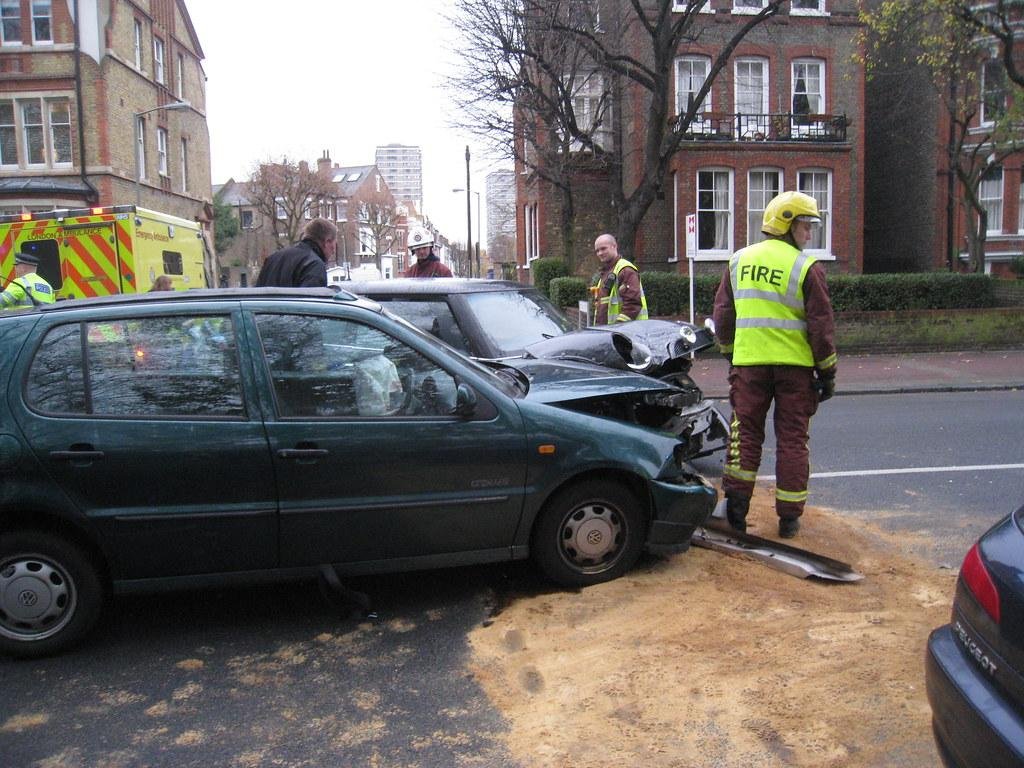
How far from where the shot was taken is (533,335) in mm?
6789

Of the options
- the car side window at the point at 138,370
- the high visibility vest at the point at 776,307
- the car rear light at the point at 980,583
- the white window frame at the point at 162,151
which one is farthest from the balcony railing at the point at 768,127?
the car rear light at the point at 980,583

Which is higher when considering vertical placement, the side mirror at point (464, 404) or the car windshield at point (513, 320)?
the car windshield at point (513, 320)

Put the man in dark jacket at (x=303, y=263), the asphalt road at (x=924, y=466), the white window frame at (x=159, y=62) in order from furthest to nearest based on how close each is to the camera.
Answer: the white window frame at (x=159, y=62) < the man in dark jacket at (x=303, y=263) < the asphalt road at (x=924, y=466)

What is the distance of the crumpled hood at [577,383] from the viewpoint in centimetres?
468

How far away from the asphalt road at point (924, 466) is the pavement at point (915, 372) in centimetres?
172

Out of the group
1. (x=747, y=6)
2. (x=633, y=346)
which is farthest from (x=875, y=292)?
(x=633, y=346)

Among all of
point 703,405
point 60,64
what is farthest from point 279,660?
point 60,64

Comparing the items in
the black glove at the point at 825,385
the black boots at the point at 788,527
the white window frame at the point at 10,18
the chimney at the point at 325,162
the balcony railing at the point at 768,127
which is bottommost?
the black boots at the point at 788,527

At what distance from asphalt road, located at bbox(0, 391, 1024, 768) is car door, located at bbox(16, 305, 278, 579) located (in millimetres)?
413

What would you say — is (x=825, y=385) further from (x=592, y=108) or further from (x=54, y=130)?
(x=54, y=130)

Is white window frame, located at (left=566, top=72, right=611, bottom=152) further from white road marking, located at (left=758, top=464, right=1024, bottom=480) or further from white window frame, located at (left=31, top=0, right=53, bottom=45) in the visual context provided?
white window frame, located at (left=31, top=0, right=53, bottom=45)

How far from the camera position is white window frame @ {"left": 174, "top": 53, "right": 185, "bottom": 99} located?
118 feet

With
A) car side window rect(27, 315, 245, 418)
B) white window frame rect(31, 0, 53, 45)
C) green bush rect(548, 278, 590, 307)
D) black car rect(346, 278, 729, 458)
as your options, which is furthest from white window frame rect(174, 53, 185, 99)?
car side window rect(27, 315, 245, 418)

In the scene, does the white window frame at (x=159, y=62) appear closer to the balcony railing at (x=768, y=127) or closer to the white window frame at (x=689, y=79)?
the white window frame at (x=689, y=79)
